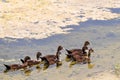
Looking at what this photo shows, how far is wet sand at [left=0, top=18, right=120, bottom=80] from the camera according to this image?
1462 centimetres

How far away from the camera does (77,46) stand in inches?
758

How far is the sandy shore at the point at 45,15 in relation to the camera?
67.9 feet

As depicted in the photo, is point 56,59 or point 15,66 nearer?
point 15,66

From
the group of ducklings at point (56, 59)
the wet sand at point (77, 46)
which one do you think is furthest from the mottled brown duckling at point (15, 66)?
the wet sand at point (77, 46)

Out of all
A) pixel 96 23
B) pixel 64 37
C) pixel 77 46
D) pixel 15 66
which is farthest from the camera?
pixel 96 23

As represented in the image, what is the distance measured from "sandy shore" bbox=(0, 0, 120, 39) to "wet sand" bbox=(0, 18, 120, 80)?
0.63 m

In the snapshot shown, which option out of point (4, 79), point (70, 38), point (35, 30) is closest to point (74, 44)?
point (70, 38)

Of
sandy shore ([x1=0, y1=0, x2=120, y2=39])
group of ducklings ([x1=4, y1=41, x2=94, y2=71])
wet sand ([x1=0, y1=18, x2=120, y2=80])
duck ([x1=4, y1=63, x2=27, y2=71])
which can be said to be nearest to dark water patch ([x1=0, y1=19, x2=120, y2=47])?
wet sand ([x1=0, y1=18, x2=120, y2=80])

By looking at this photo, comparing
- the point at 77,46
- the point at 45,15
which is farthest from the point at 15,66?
the point at 45,15

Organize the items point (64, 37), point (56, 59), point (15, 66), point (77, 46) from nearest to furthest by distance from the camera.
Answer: point (15, 66), point (56, 59), point (77, 46), point (64, 37)

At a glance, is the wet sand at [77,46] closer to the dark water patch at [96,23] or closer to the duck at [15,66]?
the dark water patch at [96,23]

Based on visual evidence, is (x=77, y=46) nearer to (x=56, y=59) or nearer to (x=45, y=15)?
(x=56, y=59)

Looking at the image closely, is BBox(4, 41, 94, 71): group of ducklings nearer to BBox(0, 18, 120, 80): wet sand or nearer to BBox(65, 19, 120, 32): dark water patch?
BBox(0, 18, 120, 80): wet sand

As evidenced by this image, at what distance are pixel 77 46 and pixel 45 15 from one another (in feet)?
16.3
